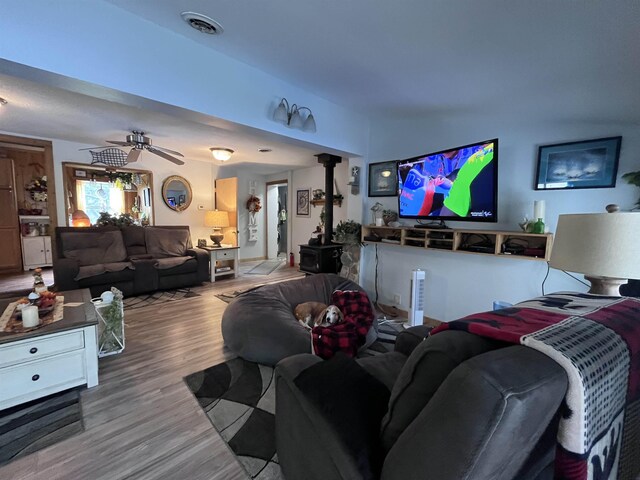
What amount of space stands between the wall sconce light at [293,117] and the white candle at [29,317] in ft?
7.04

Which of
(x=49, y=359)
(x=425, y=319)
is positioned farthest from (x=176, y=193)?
(x=425, y=319)

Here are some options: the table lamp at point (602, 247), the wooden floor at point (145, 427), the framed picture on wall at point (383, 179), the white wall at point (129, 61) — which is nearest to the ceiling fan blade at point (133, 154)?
the white wall at point (129, 61)

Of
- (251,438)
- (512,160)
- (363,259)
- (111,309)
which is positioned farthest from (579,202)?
(111,309)

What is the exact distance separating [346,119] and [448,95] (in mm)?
Answer: 1129

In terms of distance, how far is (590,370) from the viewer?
0.68 m

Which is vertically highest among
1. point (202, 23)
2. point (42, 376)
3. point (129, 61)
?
point (202, 23)

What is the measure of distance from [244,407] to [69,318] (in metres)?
1.35

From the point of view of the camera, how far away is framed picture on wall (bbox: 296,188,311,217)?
19.5ft

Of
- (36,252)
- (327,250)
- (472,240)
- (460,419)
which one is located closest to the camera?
(460,419)

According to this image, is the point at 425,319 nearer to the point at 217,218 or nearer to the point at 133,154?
the point at 217,218

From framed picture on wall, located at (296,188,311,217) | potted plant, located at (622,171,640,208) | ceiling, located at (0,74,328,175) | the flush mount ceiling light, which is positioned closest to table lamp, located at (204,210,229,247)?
ceiling, located at (0,74,328,175)

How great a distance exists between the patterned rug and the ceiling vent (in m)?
2.34

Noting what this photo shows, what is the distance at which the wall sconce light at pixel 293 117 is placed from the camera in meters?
2.39

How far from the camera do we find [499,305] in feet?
7.75
